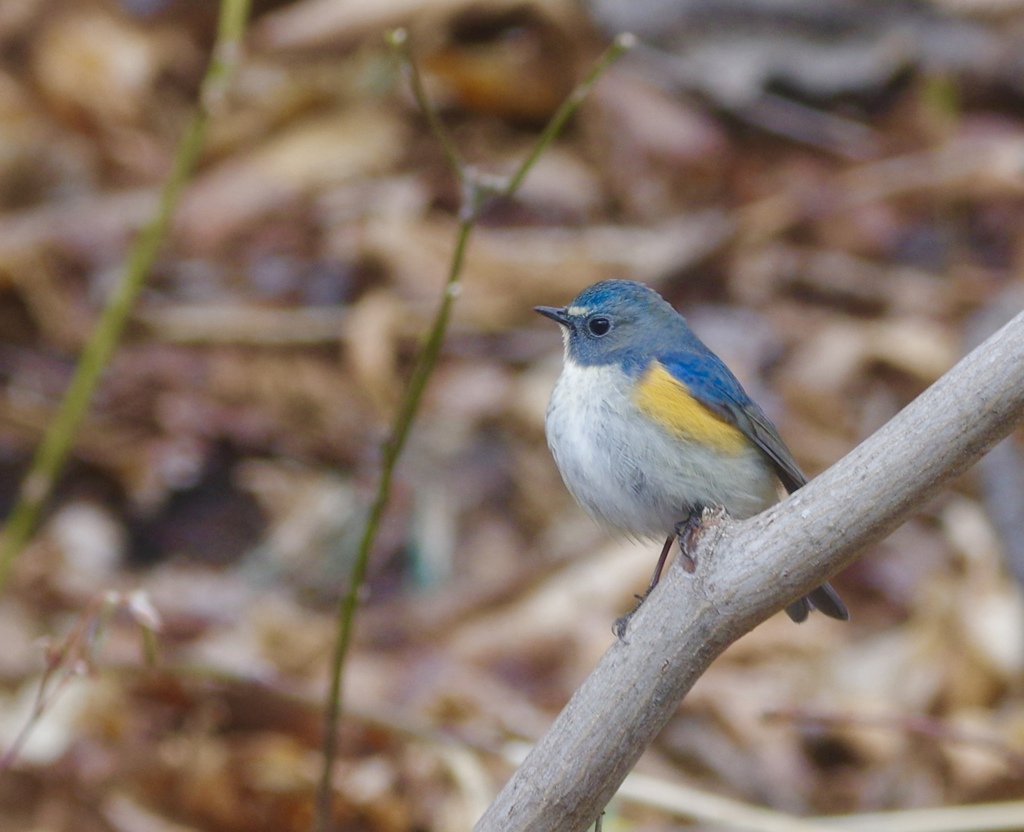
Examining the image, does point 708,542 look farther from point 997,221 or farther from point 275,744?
point 997,221

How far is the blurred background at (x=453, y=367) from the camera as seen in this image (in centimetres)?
431

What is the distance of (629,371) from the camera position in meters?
3.10

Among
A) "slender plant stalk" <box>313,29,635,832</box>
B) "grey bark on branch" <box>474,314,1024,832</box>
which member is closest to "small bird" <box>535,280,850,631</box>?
"slender plant stalk" <box>313,29,635,832</box>

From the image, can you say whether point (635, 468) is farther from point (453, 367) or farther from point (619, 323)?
point (453, 367)

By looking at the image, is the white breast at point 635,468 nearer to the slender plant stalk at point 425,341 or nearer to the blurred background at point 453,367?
the slender plant stalk at point 425,341

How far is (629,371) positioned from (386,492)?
76 centimetres

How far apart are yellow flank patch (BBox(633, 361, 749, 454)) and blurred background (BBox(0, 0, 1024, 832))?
79cm

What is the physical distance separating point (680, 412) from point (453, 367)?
3326 mm

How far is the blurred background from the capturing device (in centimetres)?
→ 431

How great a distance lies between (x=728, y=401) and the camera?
3.11 meters

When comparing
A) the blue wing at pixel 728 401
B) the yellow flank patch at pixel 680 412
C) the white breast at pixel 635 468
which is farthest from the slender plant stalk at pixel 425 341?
the blue wing at pixel 728 401

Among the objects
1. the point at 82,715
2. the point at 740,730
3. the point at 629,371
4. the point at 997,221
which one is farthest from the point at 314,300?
the point at 997,221

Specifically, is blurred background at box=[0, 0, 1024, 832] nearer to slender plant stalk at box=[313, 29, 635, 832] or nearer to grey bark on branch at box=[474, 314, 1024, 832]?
slender plant stalk at box=[313, 29, 635, 832]

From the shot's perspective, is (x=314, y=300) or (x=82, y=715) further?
(x=314, y=300)
